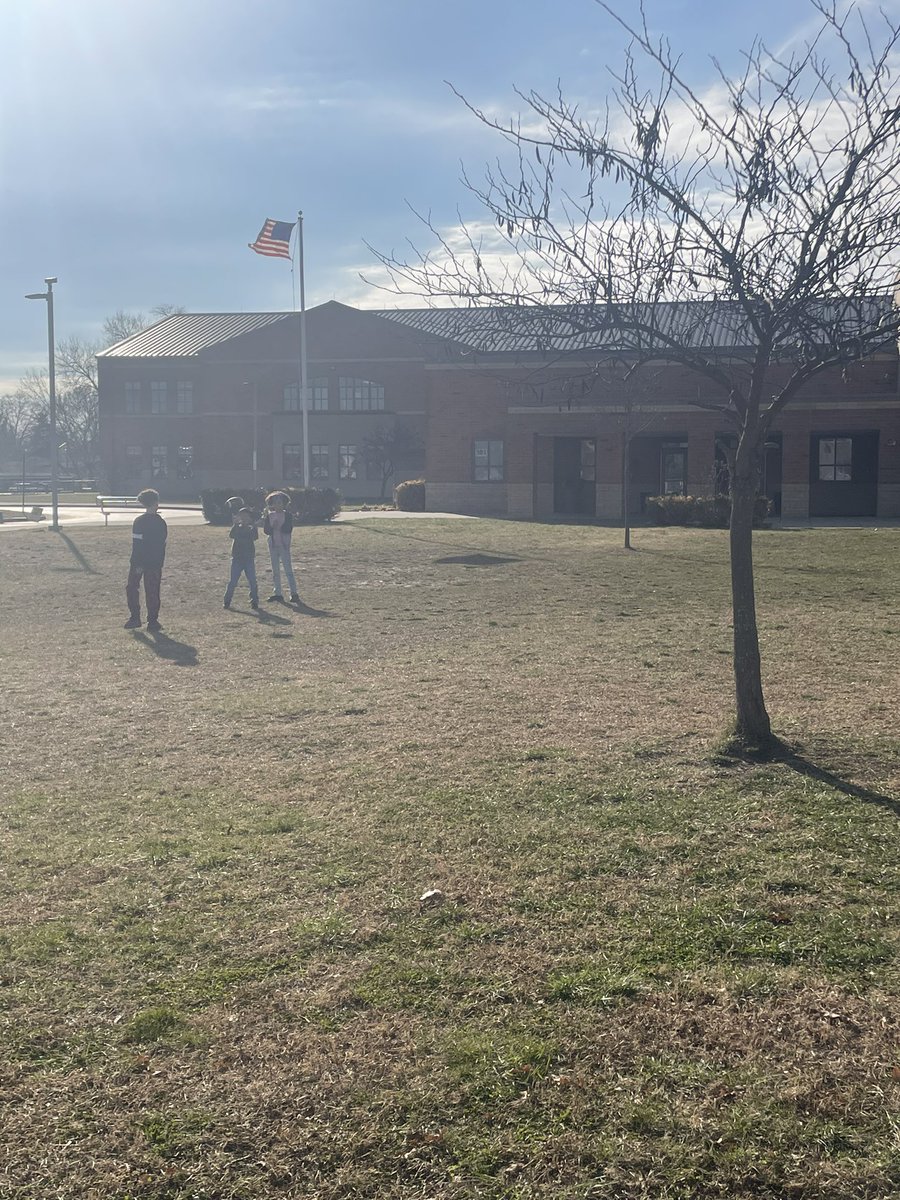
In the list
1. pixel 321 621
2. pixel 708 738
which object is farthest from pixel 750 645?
pixel 321 621

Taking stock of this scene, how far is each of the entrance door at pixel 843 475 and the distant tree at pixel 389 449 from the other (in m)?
25.8

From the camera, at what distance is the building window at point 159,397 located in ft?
220

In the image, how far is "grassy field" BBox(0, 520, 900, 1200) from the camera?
3259 millimetres

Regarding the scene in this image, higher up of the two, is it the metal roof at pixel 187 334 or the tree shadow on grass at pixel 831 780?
the metal roof at pixel 187 334

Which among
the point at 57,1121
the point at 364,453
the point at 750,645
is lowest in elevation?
the point at 57,1121

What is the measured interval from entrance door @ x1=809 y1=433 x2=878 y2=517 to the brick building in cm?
4

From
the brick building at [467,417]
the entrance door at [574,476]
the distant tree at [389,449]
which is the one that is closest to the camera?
the brick building at [467,417]

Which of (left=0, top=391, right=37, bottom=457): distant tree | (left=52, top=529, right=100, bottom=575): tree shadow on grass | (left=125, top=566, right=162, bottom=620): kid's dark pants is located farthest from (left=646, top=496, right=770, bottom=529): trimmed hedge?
(left=0, top=391, right=37, bottom=457): distant tree

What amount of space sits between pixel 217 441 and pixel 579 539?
40.2 meters

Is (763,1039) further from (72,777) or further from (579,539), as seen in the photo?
(579,539)

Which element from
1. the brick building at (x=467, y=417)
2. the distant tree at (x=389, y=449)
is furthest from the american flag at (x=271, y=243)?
the distant tree at (x=389, y=449)

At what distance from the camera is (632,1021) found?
3.95m

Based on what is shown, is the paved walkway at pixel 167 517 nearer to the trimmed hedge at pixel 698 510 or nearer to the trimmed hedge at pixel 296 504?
the trimmed hedge at pixel 296 504

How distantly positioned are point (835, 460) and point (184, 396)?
41158mm
